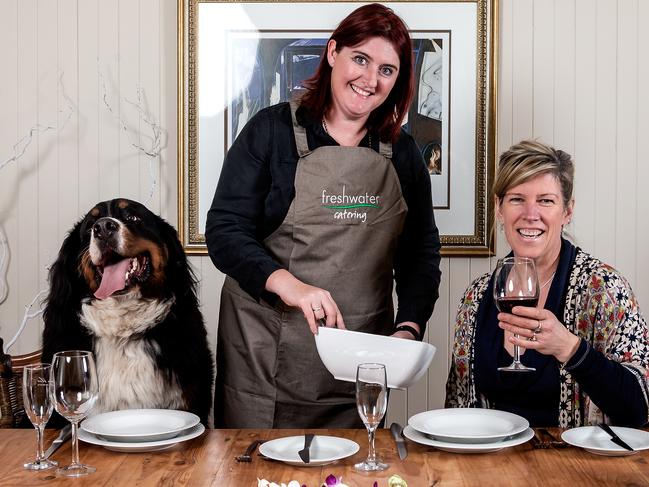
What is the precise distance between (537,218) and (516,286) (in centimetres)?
47

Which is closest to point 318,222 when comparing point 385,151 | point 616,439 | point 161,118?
point 385,151

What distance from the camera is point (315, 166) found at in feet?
7.53

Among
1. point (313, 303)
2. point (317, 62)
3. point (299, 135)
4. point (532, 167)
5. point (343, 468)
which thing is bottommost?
point (343, 468)

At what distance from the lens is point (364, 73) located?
221cm

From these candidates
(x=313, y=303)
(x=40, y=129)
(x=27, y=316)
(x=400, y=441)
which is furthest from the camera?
(x=40, y=129)

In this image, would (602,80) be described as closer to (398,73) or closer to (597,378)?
(398,73)

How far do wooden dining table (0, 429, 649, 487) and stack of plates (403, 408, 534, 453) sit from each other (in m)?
0.02

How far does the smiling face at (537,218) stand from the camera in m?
2.11

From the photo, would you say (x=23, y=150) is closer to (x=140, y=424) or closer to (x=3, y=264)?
(x=3, y=264)

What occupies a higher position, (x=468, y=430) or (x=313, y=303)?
(x=313, y=303)

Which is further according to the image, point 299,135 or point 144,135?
point 144,135

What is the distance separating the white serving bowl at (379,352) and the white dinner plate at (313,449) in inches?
6.3

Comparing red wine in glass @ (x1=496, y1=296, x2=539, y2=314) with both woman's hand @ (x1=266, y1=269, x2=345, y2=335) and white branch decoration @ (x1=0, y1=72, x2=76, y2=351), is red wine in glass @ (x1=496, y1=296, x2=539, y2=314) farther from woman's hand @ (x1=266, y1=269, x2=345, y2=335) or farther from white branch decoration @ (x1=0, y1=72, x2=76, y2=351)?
white branch decoration @ (x1=0, y1=72, x2=76, y2=351)

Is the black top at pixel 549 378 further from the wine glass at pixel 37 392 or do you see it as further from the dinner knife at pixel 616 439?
the wine glass at pixel 37 392
